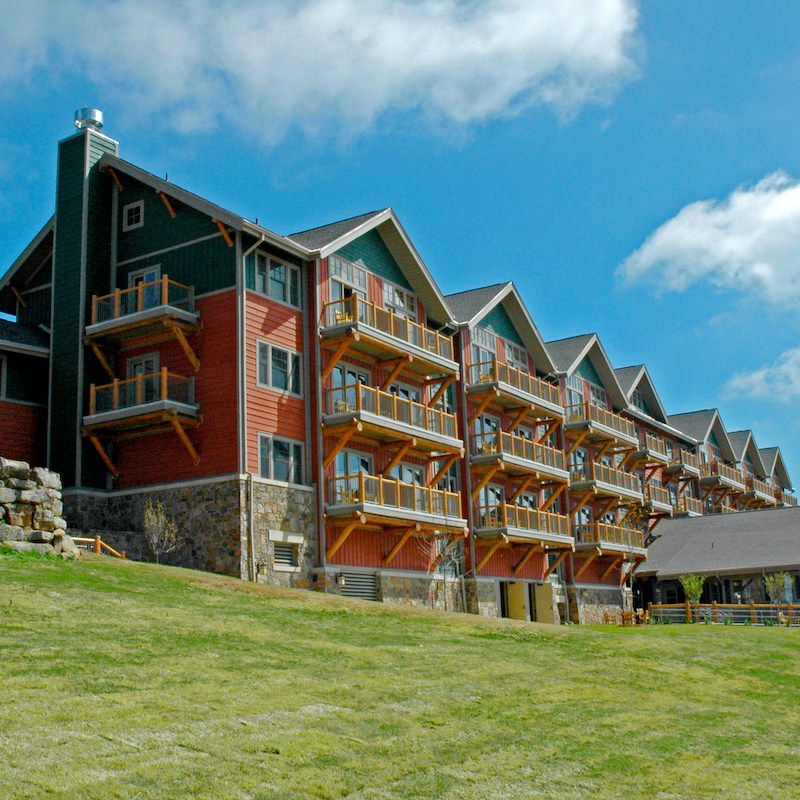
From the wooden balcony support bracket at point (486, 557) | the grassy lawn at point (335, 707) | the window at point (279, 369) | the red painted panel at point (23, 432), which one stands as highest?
the window at point (279, 369)

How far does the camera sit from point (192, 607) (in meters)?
20.7

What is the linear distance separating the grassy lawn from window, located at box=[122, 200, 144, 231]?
53.0 feet

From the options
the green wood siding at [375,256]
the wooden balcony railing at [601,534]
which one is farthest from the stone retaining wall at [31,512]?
the wooden balcony railing at [601,534]

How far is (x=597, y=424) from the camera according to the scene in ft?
172

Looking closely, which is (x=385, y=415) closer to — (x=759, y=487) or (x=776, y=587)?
(x=776, y=587)

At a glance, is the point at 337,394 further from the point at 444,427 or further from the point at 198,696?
the point at 198,696

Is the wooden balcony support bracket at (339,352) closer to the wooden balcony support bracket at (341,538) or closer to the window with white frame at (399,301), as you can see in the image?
the window with white frame at (399,301)

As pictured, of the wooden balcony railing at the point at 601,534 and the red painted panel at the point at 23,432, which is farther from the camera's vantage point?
the wooden balcony railing at the point at 601,534

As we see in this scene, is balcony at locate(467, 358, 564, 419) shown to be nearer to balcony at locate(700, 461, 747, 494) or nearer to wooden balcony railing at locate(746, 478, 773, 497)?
balcony at locate(700, 461, 747, 494)

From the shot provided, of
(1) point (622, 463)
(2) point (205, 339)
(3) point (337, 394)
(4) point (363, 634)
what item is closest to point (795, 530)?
(1) point (622, 463)

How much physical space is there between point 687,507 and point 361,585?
3799 centimetres

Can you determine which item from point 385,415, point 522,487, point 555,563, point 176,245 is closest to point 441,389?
point 385,415

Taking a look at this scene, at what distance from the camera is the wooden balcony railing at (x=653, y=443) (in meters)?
62.2

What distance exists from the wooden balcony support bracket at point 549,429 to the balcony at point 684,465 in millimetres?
18283
